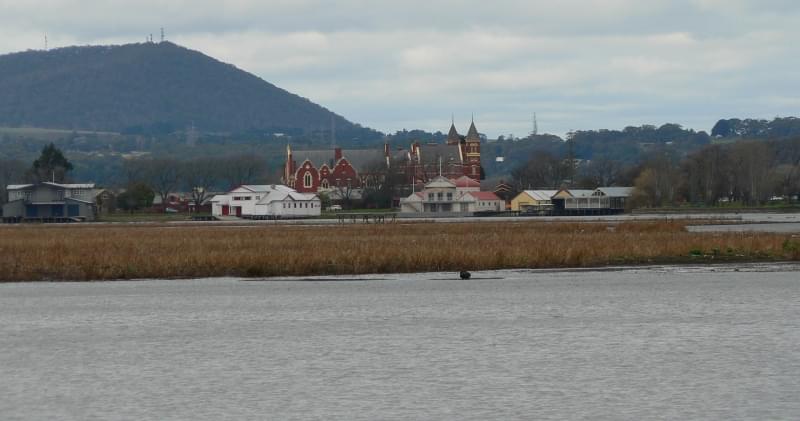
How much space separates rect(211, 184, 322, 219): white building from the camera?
152 meters

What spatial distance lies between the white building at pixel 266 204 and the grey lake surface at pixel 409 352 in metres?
112

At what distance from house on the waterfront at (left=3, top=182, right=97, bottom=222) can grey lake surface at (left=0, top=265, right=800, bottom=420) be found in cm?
10347

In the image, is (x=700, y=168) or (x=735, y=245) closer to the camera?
(x=735, y=245)

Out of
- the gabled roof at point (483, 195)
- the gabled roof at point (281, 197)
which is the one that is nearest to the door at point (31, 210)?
the gabled roof at point (281, 197)

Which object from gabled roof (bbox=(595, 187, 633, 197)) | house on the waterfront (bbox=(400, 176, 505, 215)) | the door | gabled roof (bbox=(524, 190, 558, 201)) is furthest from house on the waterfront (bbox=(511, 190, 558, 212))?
the door

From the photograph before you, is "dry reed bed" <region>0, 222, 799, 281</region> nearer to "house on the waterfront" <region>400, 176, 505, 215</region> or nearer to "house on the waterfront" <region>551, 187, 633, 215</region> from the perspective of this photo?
"house on the waterfront" <region>400, 176, 505, 215</region>

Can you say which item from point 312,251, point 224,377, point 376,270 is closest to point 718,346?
point 224,377

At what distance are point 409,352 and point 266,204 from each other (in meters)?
130

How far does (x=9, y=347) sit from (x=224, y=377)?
21.3 ft

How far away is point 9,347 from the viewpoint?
86.5 feet

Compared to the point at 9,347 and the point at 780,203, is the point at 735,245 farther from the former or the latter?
the point at 780,203

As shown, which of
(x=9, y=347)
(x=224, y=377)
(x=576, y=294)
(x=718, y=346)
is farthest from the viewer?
(x=576, y=294)

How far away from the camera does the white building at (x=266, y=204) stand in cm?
15225

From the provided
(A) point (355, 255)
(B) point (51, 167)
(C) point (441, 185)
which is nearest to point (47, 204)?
(B) point (51, 167)
